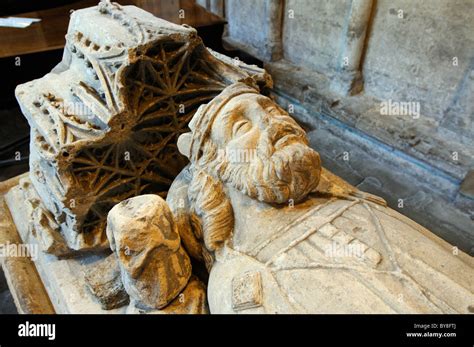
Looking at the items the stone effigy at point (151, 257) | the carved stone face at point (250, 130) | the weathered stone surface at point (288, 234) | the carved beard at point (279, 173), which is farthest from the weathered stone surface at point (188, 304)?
the carved stone face at point (250, 130)

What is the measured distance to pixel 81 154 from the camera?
8.05 ft

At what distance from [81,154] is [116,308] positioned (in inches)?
39.7

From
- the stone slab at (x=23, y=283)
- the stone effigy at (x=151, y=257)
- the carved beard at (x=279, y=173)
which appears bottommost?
the stone slab at (x=23, y=283)

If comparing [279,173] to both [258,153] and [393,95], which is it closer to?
[258,153]

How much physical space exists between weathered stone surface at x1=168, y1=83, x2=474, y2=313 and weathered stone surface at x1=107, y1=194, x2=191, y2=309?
0.21m

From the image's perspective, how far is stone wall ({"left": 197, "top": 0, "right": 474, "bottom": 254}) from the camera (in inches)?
157

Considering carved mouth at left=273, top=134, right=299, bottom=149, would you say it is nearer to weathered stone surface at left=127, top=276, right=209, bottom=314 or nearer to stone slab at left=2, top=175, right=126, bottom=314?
weathered stone surface at left=127, top=276, right=209, bottom=314

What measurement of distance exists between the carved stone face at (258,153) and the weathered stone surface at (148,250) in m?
0.44

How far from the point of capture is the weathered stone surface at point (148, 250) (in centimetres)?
197

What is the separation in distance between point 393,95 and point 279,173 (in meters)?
A: 3.40

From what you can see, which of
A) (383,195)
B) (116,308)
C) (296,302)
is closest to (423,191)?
(383,195)

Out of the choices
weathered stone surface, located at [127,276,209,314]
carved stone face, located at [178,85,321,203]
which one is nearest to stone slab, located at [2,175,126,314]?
weathered stone surface, located at [127,276,209,314]

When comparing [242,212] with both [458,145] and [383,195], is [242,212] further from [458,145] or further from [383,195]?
[458,145]

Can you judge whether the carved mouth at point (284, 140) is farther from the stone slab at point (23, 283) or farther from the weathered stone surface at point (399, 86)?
the weathered stone surface at point (399, 86)
